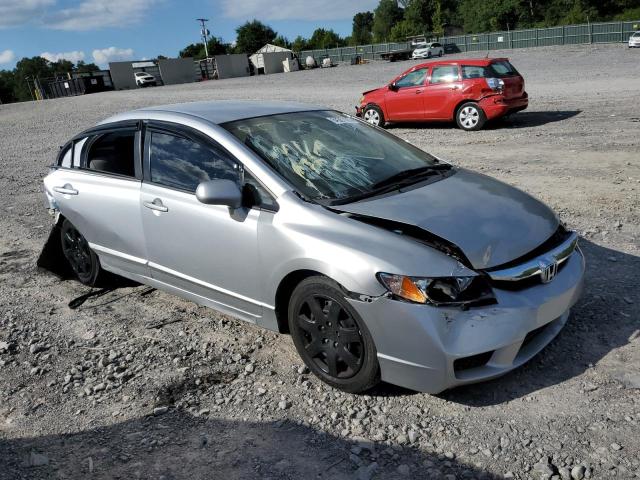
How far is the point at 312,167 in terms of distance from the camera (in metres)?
3.77

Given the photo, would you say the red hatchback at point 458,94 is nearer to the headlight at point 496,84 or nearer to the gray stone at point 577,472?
the headlight at point 496,84

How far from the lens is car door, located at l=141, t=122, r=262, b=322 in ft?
11.9

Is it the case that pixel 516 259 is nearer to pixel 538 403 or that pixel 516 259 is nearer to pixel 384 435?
pixel 538 403

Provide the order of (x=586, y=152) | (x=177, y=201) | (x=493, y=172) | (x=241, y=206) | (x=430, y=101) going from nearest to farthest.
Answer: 1. (x=241, y=206)
2. (x=177, y=201)
3. (x=493, y=172)
4. (x=586, y=152)
5. (x=430, y=101)

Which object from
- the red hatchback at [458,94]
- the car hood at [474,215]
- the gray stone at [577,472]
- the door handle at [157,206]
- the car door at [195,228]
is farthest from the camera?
the red hatchback at [458,94]

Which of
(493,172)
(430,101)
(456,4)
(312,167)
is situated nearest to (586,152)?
(493,172)

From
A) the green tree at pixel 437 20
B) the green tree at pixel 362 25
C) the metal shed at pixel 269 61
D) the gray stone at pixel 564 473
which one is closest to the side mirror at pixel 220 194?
the gray stone at pixel 564 473

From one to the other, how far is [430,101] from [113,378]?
11.5 meters

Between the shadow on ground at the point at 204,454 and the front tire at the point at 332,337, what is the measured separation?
38 cm

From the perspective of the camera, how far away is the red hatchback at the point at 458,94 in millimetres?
12742

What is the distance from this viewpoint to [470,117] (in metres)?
13.0

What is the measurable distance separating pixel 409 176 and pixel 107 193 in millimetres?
2390

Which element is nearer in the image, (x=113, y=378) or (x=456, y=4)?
(x=113, y=378)

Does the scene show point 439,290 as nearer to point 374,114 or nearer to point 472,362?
point 472,362
